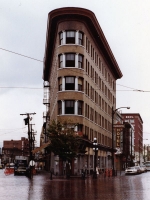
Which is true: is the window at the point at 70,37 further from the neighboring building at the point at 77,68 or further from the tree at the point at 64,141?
the tree at the point at 64,141

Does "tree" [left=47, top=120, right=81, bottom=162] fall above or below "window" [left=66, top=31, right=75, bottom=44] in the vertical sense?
below

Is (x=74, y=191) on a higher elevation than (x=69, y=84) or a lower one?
lower

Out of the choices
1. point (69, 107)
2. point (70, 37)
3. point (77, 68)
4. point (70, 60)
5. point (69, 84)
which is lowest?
point (69, 107)

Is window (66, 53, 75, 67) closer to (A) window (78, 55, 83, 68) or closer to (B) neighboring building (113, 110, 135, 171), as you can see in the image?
(A) window (78, 55, 83, 68)

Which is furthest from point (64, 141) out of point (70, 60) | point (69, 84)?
point (70, 60)

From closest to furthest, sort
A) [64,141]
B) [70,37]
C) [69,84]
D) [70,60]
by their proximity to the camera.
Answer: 1. [64,141]
2. [69,84]
3. [70,60]
4. [70,37]

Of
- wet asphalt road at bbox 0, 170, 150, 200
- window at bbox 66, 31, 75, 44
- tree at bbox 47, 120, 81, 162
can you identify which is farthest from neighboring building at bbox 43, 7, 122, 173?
wet asphalt road at bbox 0, 170, 150, 200

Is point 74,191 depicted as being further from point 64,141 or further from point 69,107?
point 69,107

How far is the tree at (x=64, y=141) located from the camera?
4991cm

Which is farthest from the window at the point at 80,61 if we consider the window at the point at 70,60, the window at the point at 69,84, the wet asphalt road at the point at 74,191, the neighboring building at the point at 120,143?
the wet asphalt road at the point at 74,191

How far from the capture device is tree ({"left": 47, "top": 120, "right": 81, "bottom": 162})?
164 feet

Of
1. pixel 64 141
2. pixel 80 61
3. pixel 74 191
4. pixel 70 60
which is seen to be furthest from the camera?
pixel 80 61

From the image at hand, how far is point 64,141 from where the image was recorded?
5050cm

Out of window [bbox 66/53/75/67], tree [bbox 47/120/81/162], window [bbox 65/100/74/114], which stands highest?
window [bbox 66/53/75/67]
